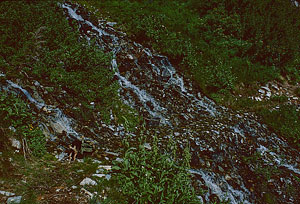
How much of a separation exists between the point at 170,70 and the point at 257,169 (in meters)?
4.79

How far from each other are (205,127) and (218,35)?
559cm

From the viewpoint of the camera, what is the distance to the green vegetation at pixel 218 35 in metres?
9.71

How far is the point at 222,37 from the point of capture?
1104cm

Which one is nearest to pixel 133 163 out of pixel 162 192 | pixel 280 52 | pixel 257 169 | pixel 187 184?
pixel 162 192

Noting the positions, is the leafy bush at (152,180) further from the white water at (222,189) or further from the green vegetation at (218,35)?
the green vegetation at (218,35)

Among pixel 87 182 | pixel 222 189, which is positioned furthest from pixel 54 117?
pixel 222 189

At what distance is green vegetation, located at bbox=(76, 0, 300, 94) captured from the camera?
971 centimetres

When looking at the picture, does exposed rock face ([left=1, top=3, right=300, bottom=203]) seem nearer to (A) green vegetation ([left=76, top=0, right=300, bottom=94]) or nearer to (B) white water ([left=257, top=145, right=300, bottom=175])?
(B) white water ([left=257, top=145, right=300, bottom=175])

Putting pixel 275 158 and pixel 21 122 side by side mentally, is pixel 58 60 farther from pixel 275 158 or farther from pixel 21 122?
pixel 275 158

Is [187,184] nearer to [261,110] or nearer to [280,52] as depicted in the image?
[261,110]

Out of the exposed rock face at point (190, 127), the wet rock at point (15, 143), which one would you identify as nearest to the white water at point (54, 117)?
the exposed rock face at point (190, 127)

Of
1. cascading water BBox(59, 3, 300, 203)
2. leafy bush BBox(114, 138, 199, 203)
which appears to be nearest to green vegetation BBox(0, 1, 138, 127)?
cascading water BBox(59, 3, 300, 203)

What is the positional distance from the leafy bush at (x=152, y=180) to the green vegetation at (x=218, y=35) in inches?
198

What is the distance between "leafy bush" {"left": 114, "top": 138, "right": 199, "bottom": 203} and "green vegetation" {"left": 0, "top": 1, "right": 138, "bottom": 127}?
2.17m
